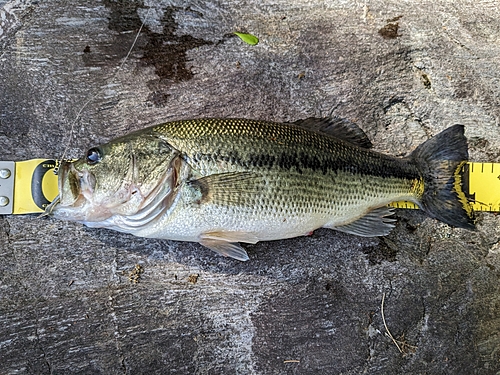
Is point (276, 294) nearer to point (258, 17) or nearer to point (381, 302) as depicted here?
point (381, 302)

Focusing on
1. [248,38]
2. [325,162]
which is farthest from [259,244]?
[248,38]

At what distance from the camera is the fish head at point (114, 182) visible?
7.81 feet

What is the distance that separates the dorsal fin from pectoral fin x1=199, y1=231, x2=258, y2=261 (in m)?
0.90

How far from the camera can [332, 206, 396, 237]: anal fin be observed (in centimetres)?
281

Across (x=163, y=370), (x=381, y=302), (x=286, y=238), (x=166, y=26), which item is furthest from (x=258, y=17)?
(x=163, y=370)

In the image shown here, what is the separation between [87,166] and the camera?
241 centimetres

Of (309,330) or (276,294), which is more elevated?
(276,294)

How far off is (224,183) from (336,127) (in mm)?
987

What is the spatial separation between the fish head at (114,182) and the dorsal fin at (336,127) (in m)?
0.99

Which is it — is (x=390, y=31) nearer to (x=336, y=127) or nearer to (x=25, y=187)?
(x=336, y=127)

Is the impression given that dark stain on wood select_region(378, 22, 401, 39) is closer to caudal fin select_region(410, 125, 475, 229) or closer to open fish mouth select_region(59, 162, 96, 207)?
caudal fin select_region(410, 125, 475, 229)

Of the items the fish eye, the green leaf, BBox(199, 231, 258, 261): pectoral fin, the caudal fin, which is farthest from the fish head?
the caudal fin

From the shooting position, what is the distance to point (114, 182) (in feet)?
7.82

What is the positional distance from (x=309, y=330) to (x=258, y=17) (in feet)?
8.07
